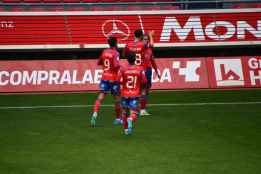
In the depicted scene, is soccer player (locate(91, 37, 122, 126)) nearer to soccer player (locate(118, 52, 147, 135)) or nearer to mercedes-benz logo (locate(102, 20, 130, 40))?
soccer player (locate(118, 52, 147, 135))

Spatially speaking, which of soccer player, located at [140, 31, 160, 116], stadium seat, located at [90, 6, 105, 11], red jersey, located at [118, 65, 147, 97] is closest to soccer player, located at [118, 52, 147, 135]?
red jersey, located at [118, 65, 147, 97]

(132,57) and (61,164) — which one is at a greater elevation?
(132,57)

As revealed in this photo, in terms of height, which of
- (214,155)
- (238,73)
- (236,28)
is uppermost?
(236,28)

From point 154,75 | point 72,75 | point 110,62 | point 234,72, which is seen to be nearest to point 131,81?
point 110,62

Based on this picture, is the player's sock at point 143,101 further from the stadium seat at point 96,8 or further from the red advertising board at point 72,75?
the stadium seat at point 96,8

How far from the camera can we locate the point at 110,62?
18453mm

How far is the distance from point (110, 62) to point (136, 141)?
3380 mm

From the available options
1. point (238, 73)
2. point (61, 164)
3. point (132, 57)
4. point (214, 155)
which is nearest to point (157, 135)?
point (132, 57)

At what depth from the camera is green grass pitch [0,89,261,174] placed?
12688 millimetres

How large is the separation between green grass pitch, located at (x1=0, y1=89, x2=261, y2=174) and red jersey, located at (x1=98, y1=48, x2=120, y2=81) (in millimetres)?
1322

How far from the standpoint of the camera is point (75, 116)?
67.6 feet

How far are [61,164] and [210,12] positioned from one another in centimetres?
2116

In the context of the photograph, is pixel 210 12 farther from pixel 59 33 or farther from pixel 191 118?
pixel 191 118

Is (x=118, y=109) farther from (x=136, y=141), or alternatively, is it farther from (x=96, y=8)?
(x=96, y=8)
